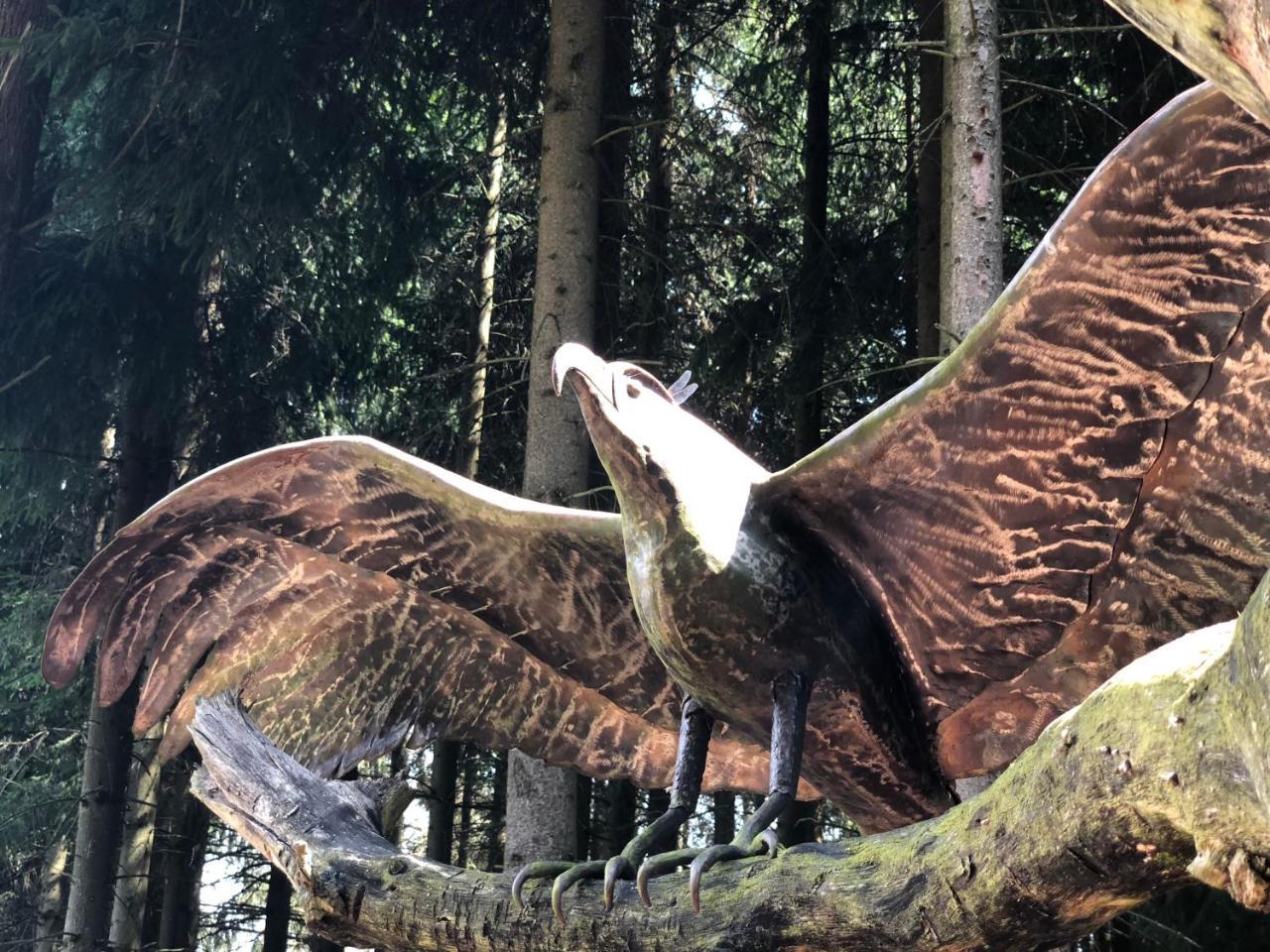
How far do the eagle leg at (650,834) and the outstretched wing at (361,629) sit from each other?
19.5 inches

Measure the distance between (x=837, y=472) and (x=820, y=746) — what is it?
771 millimetres

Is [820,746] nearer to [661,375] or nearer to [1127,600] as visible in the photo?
[1127,600]

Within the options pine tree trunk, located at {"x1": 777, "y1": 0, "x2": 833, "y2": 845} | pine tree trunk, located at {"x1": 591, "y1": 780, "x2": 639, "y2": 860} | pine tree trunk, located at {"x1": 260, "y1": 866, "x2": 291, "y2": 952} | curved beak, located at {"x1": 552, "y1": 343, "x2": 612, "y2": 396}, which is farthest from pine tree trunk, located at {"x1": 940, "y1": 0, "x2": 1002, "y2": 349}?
pine tree trunk, located at {"x1": 260, "y1": 866, "x2": 291, "y2": 952}

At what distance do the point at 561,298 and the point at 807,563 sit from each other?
361 cm

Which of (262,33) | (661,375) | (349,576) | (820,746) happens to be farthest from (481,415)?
(820,746)

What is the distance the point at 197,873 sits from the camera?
1038cm

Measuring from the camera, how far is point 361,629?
160 inches

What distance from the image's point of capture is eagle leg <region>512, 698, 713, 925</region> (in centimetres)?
275

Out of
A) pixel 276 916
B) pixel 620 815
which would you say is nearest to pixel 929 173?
pixel 620 815

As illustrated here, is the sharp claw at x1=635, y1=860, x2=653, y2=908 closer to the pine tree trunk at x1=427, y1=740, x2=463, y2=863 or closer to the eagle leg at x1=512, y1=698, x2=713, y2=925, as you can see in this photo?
the eagle leg at x1=512, y1=698, x2=713, y2=925

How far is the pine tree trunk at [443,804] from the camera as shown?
8734mm

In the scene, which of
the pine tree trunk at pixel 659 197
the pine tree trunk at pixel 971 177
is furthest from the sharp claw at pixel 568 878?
the pine tree trunk at pixel 659 197

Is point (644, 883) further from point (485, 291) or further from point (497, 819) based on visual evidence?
point (497, 819)

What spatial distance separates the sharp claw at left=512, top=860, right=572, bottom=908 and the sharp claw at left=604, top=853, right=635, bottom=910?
12 centimetres
